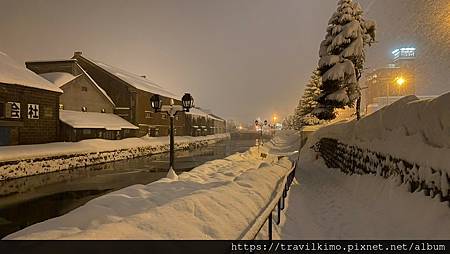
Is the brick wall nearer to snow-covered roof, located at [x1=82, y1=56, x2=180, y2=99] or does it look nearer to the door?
the door

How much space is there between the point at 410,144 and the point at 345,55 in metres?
16.8

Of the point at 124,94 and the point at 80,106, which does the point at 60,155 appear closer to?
the point at 80,106

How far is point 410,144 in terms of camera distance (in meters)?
6.64

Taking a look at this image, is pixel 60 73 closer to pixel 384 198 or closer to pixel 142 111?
pixel 142 111

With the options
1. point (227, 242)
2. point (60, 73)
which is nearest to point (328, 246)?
point (227, 242)

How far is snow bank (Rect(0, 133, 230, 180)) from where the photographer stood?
19844mm

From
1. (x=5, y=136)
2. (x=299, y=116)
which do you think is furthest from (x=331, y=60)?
(x=299, y=116)

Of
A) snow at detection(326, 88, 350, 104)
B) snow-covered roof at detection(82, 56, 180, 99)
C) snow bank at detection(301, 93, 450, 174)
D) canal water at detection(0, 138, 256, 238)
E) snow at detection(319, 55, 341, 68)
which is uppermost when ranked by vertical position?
snow-covered roof at detection(82, 56, 180, 99)

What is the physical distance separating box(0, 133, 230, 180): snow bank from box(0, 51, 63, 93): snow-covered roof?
17.5 ft

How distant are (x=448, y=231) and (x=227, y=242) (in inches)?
141

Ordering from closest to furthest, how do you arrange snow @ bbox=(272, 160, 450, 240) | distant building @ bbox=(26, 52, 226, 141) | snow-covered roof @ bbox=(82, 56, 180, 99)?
1. snow @ bbox=(272, 160, 450, 240)
2. distant building @ bbox=(26, 52, 226, 141)
3. snow-covered roof @ bbox=(82, 56, 180, 99)

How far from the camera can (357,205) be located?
800 centimetres

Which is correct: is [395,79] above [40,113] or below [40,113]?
above

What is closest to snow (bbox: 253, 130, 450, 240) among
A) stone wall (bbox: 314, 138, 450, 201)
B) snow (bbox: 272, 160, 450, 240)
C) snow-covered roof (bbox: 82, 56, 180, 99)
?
snow (bbox: 272, 160, 450, 240)
